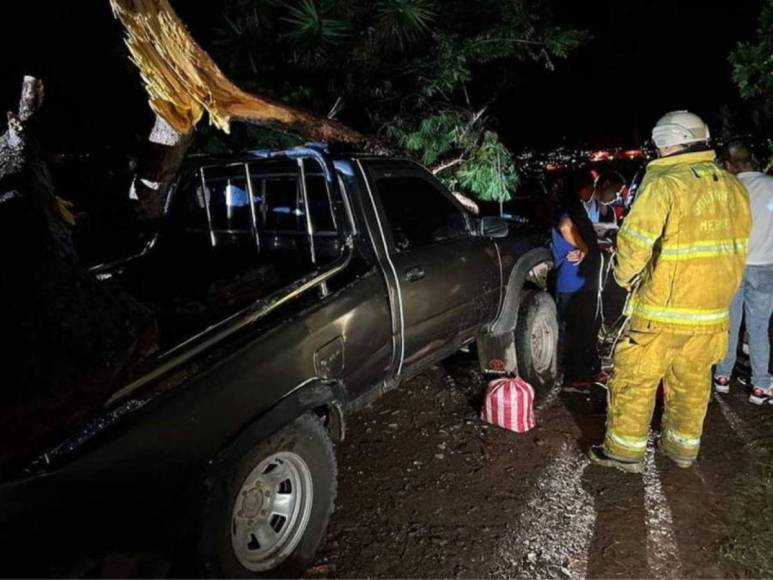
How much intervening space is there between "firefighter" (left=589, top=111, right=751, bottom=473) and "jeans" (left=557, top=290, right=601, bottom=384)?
1.25 metres

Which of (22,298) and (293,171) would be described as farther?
(293,171)

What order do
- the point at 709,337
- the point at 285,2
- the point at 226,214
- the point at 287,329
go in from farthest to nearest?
the point at 285,2
the point at 226,214
the point at 709,337
the point at 287,329

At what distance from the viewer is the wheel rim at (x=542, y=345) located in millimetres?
4418

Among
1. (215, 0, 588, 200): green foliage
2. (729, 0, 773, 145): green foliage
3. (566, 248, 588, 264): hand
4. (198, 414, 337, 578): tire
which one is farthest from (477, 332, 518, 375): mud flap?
(729, 0, 773, 145): green foliage

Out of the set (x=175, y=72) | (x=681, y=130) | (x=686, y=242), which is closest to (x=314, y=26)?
(x=175, y=72)

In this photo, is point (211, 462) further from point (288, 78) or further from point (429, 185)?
point (288, 78)

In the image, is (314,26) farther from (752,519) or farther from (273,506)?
(752,519)

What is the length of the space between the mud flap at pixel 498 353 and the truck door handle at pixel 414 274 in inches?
47.4

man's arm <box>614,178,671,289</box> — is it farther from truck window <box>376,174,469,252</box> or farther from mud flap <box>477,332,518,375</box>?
mud flap <box>477,332,518,375</box>

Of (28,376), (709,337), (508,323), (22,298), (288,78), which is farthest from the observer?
(288,78)

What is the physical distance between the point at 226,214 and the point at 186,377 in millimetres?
1950

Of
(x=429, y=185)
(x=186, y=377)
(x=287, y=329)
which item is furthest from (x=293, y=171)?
(x=186, y=377)

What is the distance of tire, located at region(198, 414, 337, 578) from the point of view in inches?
80.8

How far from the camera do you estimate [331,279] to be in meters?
2.81
